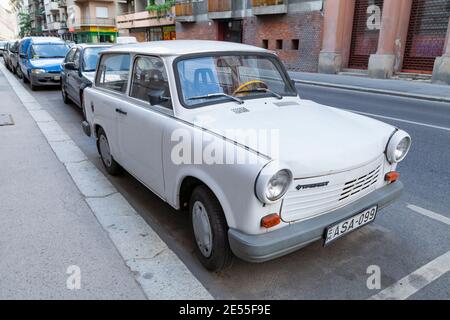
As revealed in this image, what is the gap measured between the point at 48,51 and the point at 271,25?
1420cm

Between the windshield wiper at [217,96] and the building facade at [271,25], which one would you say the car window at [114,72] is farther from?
the building facade at [271,25]

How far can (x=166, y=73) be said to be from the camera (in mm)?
3268

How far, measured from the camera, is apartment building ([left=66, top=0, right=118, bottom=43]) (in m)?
52.7

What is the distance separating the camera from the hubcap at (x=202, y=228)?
2767mm

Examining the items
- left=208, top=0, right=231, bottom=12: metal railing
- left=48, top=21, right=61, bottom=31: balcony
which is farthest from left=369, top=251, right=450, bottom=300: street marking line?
left=48, top=21, right=61, bottom=31: balcony

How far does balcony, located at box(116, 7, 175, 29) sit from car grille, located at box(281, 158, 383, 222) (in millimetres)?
34405

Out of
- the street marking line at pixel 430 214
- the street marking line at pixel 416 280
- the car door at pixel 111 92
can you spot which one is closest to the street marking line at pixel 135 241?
the car door at pixel 111 92

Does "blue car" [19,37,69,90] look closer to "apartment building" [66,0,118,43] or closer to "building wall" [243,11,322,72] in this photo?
"building wall" [243,11,322,72]

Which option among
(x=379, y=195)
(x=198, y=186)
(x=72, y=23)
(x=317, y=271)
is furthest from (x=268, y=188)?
(x=72, y=23)

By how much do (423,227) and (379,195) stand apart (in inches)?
35.4

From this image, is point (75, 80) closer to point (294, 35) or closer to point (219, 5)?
point (294, 35)

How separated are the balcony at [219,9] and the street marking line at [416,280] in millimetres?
25831

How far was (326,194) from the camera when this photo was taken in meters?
2.62

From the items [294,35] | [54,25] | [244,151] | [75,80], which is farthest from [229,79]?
[54,25]
